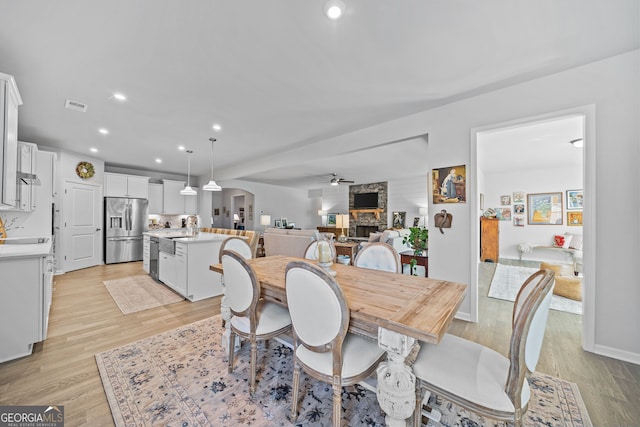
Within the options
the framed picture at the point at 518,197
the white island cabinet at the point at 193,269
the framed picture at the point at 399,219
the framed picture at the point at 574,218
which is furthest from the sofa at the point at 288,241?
the framed picture at the point at 574,218

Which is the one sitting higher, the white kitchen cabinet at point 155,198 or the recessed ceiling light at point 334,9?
the recessed ceiling light at point 334,9

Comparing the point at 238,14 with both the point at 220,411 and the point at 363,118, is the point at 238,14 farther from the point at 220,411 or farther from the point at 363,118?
the point at 220,411

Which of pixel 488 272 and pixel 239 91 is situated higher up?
pixel 239 91

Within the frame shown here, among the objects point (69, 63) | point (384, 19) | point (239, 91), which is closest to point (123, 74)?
point (69, 63)

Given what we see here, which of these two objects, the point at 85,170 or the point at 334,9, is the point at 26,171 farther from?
the point at 334,9

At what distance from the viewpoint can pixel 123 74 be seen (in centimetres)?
237

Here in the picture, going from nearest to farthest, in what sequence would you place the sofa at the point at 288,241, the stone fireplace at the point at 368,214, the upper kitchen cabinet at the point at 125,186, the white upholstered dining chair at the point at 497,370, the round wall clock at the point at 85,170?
the white upholstered dining chair at the point at 497,370 < the sofa at the point at 288,241 < the round wall clock at the point at 85,170 < the upper kitchen cabinet at the point at 125,186 < the stone fireplace at the point at 368,214

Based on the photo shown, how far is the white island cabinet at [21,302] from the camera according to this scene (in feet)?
6.63

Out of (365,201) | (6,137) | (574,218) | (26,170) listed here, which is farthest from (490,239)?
(26,170)

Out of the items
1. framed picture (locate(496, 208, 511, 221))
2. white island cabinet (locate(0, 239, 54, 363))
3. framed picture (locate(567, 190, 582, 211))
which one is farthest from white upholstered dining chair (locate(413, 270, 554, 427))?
framed picture (locate(567, 190, 582, 211))

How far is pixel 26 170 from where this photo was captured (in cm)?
363

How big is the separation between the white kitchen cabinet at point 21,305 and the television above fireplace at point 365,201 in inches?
327

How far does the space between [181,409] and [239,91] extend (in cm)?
286

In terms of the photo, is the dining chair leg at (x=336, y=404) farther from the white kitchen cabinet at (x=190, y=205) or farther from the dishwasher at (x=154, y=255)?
the white kitchen cabinet at (x=190, y=205)
